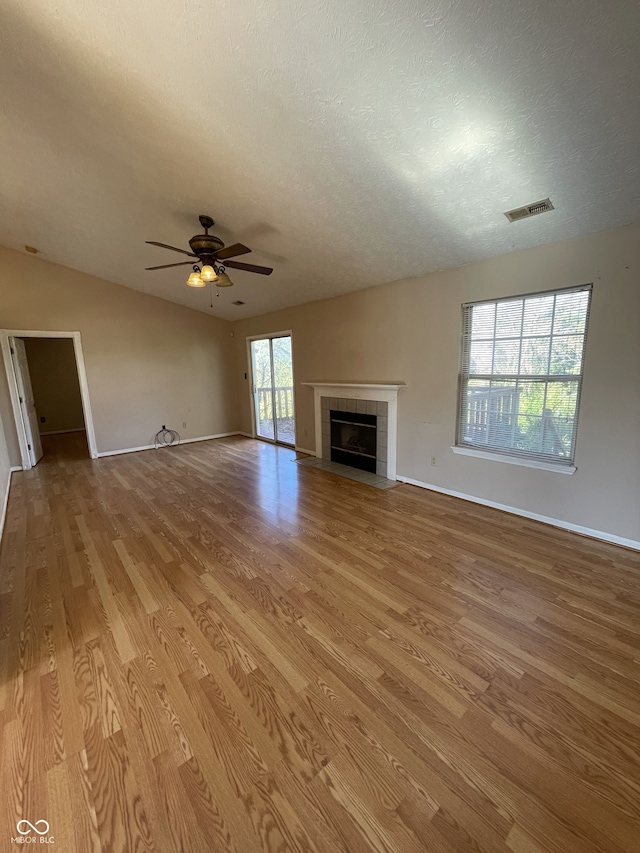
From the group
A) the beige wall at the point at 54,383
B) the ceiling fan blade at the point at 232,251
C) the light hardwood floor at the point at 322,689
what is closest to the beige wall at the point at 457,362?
the light hardwood floor at the point at 322,689

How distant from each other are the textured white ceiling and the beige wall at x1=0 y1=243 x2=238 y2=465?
2026 millimetres

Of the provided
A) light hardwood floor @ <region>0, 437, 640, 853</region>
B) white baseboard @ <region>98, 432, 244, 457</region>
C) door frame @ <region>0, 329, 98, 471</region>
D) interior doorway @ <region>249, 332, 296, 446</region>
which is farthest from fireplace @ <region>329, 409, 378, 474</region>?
door frame @ <region>0, 329, 98, 471</region>

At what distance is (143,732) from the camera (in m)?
1.38

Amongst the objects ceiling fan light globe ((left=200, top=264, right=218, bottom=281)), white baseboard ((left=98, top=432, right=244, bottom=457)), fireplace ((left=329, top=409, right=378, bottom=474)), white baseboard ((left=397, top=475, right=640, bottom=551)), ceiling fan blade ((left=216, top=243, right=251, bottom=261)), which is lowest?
white baseboard ((left=397, top=475, right=640, bottom=551))

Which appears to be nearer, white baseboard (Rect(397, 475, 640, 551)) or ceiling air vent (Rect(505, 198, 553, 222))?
ceiling air vent (Rect(505, 198, 553, 222))

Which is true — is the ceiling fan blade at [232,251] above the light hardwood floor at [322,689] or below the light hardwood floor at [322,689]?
above

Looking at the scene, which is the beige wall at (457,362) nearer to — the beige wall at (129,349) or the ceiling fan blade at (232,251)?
the ceiling fan blade at (232,251)

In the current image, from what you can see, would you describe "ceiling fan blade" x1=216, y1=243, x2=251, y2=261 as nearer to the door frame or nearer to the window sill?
the window sill

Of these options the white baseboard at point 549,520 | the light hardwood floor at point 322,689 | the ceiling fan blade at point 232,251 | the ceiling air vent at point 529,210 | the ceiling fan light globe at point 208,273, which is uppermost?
the ceiling air vent at point 529,210

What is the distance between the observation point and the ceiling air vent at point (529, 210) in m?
2.34

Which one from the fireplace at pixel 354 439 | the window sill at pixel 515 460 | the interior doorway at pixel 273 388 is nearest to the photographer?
the window sill at pixel 515 460

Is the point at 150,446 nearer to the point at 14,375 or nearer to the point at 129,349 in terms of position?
the point at 129,349

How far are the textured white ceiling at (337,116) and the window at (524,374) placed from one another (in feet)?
1.74

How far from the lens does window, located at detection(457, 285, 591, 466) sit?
2.83 m
